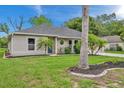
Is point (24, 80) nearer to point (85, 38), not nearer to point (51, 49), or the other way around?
point (85, 38)

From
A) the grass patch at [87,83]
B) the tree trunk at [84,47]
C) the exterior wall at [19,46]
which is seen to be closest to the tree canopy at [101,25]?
the exterior wall at [19,46]

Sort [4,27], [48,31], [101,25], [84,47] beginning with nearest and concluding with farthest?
[84,47] → [48,31] → [4,27] → [101,25]

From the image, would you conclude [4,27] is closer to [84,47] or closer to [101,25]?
[101,25]

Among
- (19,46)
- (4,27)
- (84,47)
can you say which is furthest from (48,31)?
(4,27)

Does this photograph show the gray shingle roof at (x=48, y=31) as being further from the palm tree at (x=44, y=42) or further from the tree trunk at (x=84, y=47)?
the tree trunk at (x=84, y=47)

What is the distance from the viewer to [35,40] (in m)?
19.6

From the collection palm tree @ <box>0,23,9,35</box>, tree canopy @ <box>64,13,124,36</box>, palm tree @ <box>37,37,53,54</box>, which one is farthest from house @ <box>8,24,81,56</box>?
palm tree @ <box>0,23,9,35</box>

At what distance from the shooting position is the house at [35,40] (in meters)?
18.5

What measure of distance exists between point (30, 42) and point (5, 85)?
13646 mm

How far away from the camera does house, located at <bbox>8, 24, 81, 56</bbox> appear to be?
1848cm

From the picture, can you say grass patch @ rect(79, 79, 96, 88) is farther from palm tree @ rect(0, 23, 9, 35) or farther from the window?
palm tree @ rect(0, 23, 9, 35)

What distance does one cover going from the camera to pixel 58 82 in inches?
252
